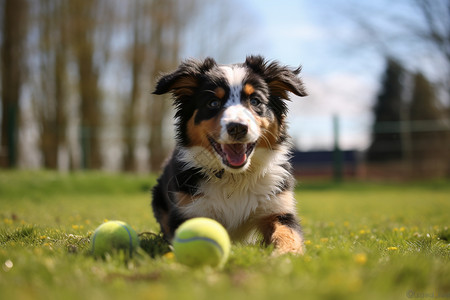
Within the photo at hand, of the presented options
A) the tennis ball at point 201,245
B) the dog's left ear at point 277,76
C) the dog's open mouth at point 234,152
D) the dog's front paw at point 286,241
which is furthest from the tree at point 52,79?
the tennis ball at point 201,245

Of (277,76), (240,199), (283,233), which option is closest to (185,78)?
(277,76)

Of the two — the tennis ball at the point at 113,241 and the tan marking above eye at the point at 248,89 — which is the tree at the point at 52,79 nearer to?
the tan marking above eye at the point at 248,89

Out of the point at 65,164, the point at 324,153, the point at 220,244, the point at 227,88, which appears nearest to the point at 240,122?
the point at 227,88

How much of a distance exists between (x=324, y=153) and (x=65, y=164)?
42.0 feet

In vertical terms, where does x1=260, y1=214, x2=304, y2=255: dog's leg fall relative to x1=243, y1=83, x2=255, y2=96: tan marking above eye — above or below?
below

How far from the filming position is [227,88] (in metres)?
4.00

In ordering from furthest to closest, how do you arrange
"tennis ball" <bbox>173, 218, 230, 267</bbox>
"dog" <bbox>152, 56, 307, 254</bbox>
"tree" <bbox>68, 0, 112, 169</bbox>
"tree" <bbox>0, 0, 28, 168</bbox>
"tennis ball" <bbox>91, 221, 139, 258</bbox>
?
1. "tree" <bbox>68, 0, 112, 169</bbox>
2. "tree" <bbox>0, 0, 28, 168</bbox>
3. "dog" <bbox>152, 56, 307, 254</bbox>
4. "tennis ball" <bbox>91, 221, 139, 258</bbox>
5. "tennis ball" <bbox>173, 218, 230, 267</bbox>

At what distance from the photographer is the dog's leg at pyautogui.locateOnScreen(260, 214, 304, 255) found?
3.31m

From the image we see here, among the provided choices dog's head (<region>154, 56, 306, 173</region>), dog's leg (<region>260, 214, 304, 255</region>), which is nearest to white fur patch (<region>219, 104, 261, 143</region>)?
dog's head (<region>154, 56, 306, 173</region>)

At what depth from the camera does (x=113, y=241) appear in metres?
3.18

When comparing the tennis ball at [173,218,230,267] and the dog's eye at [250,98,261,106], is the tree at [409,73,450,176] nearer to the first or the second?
the dog's eye at [250,98,261,106]

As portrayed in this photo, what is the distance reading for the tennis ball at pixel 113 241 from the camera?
10.3 feet

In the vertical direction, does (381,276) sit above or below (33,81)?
below

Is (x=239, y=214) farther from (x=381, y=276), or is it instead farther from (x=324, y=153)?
(x=324, y=153)
